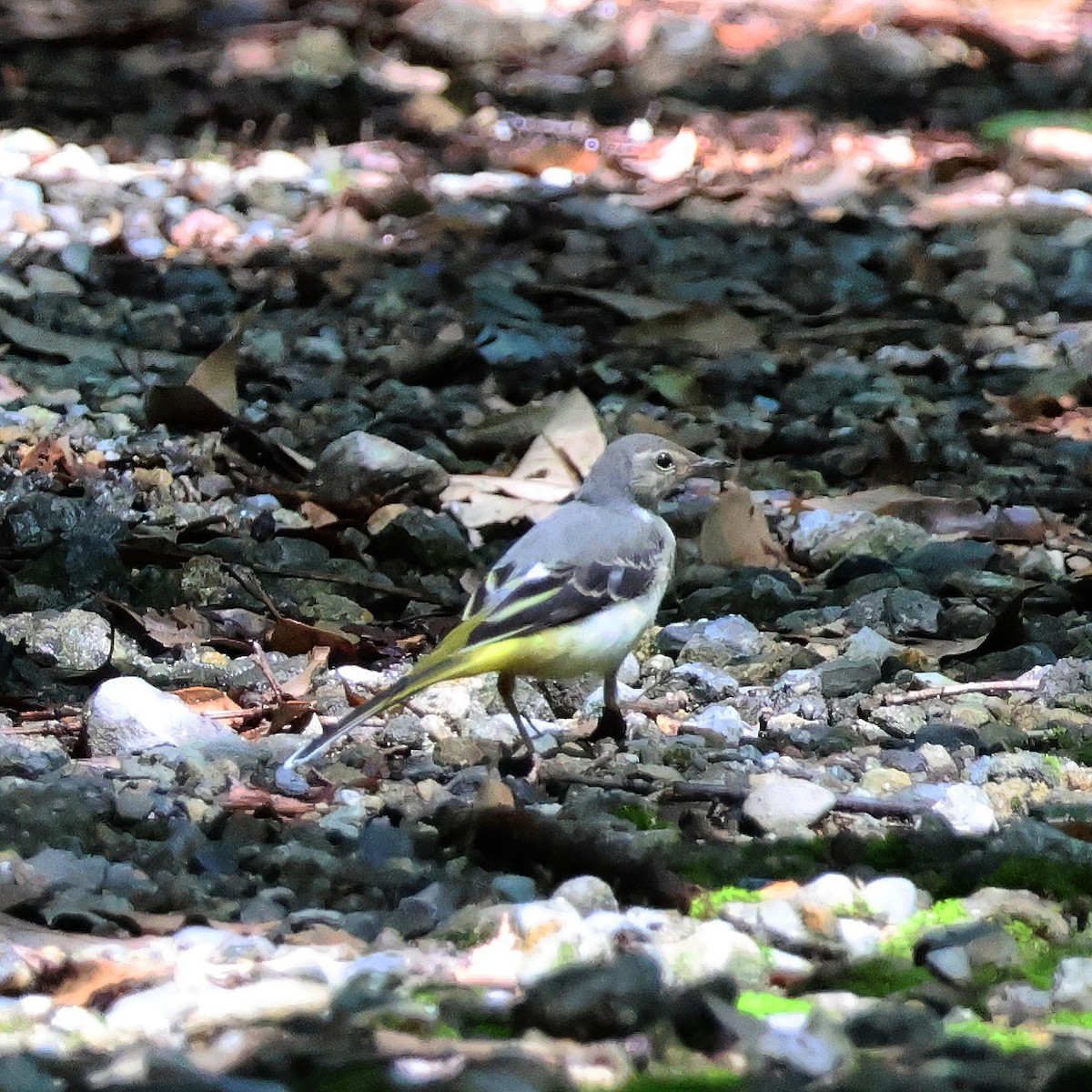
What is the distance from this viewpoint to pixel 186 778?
4.15m

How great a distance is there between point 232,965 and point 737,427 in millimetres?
4648

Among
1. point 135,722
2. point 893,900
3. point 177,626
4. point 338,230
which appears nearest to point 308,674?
point 177,626

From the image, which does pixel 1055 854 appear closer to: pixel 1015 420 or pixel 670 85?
pixel 1015 420

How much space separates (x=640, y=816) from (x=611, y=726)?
658 mm

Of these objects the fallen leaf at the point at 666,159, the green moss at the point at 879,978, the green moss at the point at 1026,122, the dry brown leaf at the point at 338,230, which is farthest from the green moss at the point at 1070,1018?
the green moss at the point at 1026,122

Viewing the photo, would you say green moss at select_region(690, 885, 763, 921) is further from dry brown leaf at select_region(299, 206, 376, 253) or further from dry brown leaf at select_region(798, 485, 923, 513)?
dry brown leaf at select_region(299, 206, 376, 253)

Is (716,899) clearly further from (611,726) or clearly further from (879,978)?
(611,726)

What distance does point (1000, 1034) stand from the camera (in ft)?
9.11

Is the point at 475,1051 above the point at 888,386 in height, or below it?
above

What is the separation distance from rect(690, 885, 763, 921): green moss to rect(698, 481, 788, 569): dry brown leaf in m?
2.67

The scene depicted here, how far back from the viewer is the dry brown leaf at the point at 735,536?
6086 millimetres

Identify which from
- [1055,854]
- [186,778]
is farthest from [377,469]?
[1055,854]

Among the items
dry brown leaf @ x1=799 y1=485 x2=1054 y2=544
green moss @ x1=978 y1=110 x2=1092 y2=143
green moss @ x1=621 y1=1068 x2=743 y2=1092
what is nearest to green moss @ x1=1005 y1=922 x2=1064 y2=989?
green moss @ x1=621 y1=1068 x2=743 y2=1092

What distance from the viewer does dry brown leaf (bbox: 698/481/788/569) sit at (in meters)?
6.09
